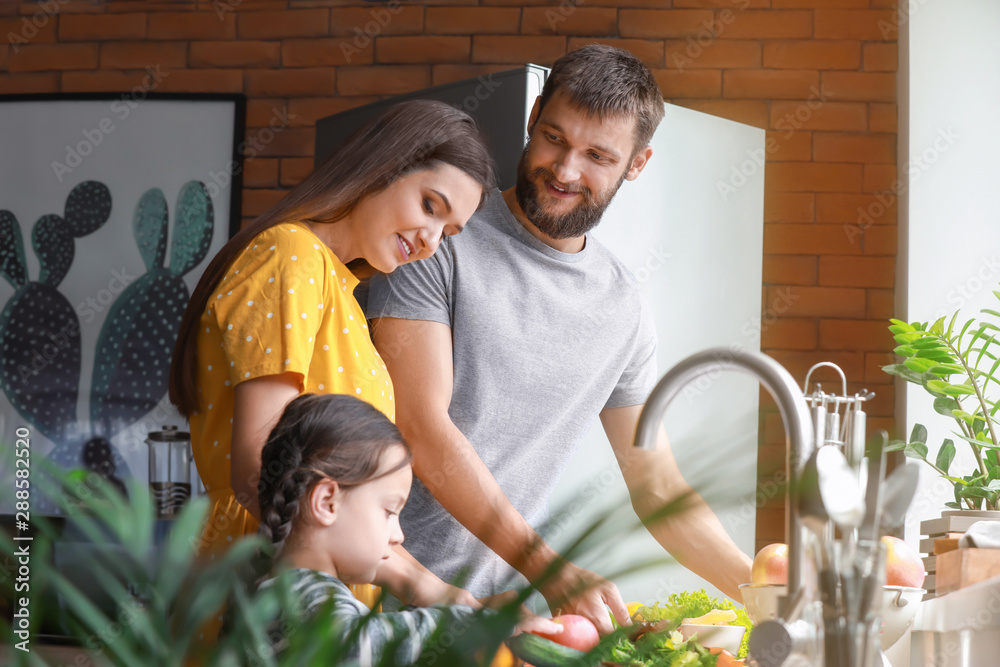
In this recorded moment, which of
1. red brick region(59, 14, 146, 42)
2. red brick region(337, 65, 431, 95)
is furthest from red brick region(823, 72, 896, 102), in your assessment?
red brick region(59, 14, 146, 42)

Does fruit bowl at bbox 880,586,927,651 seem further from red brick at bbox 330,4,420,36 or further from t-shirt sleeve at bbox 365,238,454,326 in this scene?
red brick at bbox 330,4,420,36

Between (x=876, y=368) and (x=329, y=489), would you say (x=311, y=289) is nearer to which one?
(x=329, y=489)

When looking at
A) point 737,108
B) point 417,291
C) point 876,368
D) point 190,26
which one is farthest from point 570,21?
point 417,291

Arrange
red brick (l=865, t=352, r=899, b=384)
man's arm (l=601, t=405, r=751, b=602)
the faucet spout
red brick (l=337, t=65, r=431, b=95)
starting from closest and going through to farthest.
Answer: man's arm (l=601, t=405, r=751, b=602), the faucet spout, red brick (l=865, t=352, r=899, b=384), red brick (l=337, t=65, r=431, b=95)

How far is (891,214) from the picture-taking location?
2359 millimetres

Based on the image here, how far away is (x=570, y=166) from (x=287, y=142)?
1.43m

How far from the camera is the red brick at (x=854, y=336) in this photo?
2340 millimetres

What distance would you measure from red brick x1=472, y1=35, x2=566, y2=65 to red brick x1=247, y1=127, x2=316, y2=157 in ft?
1.65

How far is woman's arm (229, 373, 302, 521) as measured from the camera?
2.95ft

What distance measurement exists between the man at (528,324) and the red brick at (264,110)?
1318mm

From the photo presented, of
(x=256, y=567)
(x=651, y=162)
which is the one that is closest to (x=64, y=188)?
(x=651, y=162)

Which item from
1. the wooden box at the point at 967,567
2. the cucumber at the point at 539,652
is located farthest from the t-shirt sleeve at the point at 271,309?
the wooden box at the point at 967,567

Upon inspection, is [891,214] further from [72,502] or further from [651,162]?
[72,502]

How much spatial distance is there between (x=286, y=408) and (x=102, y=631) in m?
0.66
